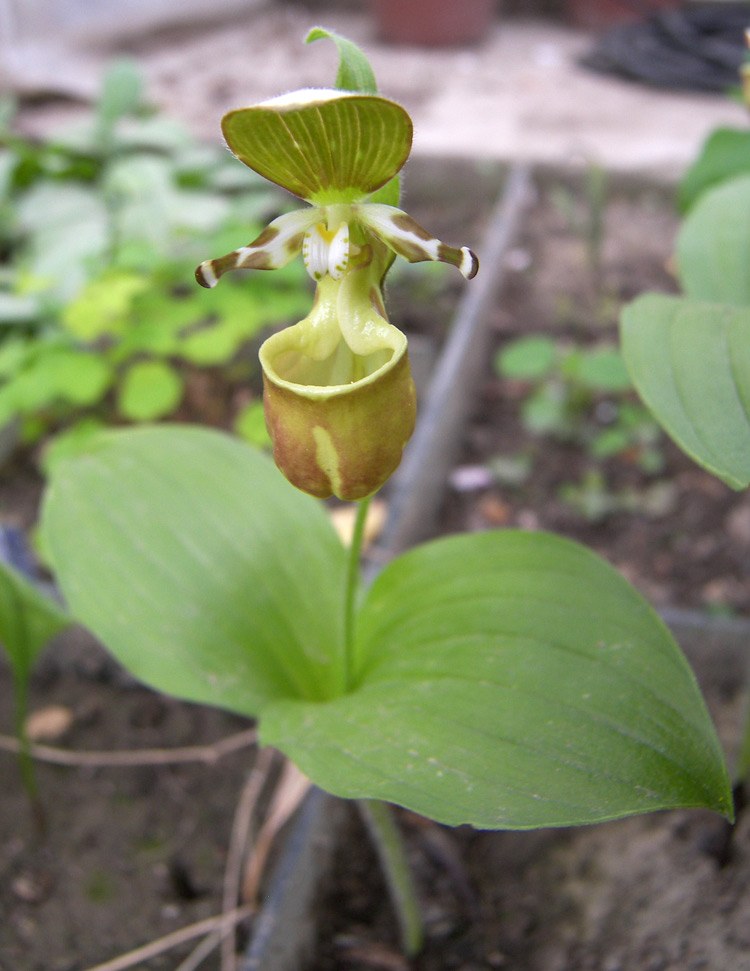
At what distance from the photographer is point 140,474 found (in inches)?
31.2

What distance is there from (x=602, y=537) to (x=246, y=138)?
3.18 feet

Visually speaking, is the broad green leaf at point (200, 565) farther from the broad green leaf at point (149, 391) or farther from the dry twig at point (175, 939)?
the broad green leaf at point (149, 391)

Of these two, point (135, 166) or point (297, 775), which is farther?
point (135, 166)

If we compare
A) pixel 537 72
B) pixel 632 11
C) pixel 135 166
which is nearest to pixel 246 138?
pixel 135 166

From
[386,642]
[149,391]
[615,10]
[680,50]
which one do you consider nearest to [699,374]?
[386,642]

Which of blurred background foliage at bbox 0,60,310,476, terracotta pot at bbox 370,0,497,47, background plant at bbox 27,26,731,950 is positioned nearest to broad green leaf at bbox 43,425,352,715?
background plant at bbox 27,26,731,950

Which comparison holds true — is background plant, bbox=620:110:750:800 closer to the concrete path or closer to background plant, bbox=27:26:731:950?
background plant, bbox=27:26:731:950

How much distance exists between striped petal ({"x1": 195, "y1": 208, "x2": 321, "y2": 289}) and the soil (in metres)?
0.11

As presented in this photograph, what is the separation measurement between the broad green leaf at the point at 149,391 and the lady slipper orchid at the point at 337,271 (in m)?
0.72

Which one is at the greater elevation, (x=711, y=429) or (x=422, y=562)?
(x=711, y=429)

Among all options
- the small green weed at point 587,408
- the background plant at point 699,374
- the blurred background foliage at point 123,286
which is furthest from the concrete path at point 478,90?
the background plant at point 699,374

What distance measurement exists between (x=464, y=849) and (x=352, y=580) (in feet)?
1.51

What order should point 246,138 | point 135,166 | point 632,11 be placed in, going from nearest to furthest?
1. point 246,138
2. point 135,166
3. point 632,11

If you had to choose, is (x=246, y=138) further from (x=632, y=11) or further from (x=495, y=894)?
(x=632, y=11)
